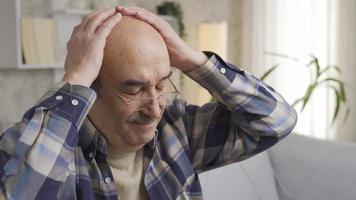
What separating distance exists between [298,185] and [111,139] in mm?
1333

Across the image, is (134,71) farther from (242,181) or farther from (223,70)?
(242,181)

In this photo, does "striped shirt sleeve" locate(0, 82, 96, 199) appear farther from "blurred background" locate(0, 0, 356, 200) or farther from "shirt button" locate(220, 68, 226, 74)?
"blurred background" locate(0, 0, 356, 200)

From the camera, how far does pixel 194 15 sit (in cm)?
343

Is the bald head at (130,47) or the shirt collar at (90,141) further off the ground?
the bald head at (130,47)

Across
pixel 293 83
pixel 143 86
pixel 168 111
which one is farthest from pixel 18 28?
pixel 293 83

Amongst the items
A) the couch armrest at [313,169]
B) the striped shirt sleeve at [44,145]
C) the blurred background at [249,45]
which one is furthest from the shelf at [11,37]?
the striped shirt sleeve at [44,145]

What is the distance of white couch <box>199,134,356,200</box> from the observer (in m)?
1.93

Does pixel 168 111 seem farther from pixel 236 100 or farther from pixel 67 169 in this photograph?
pixel 67 169

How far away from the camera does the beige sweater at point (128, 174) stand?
0.96 metres

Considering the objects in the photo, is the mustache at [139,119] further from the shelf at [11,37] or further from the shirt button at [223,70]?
the shelf at [11,37]

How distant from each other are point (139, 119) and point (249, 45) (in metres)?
2.72

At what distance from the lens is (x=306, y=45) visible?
3092mm

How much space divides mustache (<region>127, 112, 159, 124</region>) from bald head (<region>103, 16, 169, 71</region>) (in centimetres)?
10

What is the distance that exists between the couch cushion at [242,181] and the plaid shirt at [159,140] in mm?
762
